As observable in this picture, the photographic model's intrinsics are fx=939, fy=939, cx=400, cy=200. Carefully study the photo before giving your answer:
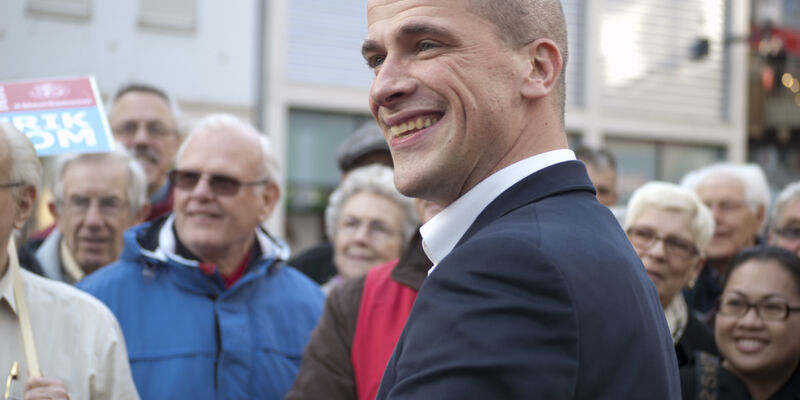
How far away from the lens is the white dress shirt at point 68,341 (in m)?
2.53

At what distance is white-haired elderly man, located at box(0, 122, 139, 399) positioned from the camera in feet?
8.32

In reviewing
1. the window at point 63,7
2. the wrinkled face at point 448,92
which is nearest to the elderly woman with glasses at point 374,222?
the wrinkled face at point 448,92

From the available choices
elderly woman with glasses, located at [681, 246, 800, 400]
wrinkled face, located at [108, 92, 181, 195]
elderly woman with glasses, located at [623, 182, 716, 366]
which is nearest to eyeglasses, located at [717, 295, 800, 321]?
elderly woman with glasses, located at [681, 246, 800, 400]

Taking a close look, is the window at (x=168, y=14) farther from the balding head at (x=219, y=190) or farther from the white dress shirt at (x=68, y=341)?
the white dress shirt at (x=68, y=341)

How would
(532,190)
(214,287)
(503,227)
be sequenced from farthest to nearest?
(214,287), (532,190), (503,227)

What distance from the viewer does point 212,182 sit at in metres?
3.66

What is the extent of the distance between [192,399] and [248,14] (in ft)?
36.0

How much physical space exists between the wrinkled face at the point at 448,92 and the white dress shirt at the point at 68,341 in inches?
54.1

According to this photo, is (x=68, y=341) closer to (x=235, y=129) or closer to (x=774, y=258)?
(x=235, y=129)

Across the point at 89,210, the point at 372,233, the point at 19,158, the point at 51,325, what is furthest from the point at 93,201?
the point at 51,325

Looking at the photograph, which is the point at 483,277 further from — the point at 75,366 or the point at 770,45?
the point at 770,45

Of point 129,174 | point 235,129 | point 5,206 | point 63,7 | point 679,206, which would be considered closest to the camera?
point 5,206

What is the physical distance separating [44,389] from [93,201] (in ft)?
6.49

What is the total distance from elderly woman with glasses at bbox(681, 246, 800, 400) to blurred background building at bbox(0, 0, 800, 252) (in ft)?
27.6
